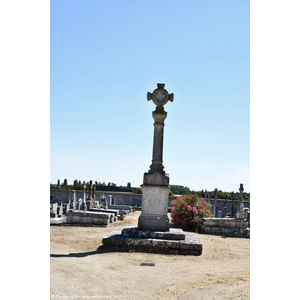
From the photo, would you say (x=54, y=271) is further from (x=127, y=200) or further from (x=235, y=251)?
(x=127, y=200)

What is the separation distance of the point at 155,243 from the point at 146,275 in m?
2.23

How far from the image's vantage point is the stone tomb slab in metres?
7.23

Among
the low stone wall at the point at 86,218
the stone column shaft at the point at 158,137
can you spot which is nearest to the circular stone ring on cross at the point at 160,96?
the stone column shaft at the point at 158,137

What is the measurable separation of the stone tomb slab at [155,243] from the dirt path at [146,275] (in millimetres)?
296

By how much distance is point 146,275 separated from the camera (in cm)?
507

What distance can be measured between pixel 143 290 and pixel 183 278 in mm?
953

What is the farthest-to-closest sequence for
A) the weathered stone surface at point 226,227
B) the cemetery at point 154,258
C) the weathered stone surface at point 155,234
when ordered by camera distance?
the weathered stone surface at point 226,227 → the weathered stone surface at point 155,234 → the cemetery at point 154,258

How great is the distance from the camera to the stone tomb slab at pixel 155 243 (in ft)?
23.7

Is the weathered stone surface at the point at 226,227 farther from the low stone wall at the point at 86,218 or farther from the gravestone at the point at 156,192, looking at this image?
the gravestone at the point at 156,192
